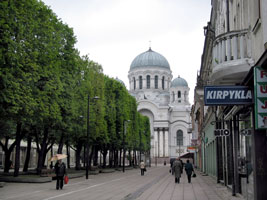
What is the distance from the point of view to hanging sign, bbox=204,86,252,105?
375 inches

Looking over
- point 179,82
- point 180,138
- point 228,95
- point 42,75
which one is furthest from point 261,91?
point 179,82

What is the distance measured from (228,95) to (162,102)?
108499 mm

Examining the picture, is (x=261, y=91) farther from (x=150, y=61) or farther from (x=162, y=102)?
(x=150, y=61)

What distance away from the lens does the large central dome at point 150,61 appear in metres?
120

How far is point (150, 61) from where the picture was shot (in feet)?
395

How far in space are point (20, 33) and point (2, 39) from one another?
2550mm

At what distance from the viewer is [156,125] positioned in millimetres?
114688

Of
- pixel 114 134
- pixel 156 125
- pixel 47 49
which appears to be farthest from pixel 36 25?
pixel 156 125

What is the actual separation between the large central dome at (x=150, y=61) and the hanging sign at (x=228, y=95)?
4310 inches

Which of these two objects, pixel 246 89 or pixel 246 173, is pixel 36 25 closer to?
pixel 246 173

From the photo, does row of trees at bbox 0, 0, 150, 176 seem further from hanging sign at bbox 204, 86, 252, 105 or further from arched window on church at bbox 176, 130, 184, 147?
arched window on church at bbox 176, 130, 184, 147

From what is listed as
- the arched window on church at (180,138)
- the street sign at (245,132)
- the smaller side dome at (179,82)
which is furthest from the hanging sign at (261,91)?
the smaller side dome at (179,82)

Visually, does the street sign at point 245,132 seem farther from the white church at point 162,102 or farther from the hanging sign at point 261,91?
the white church at point 162,102

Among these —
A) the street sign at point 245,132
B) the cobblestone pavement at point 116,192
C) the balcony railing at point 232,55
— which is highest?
the balcony railing at point 232,55
